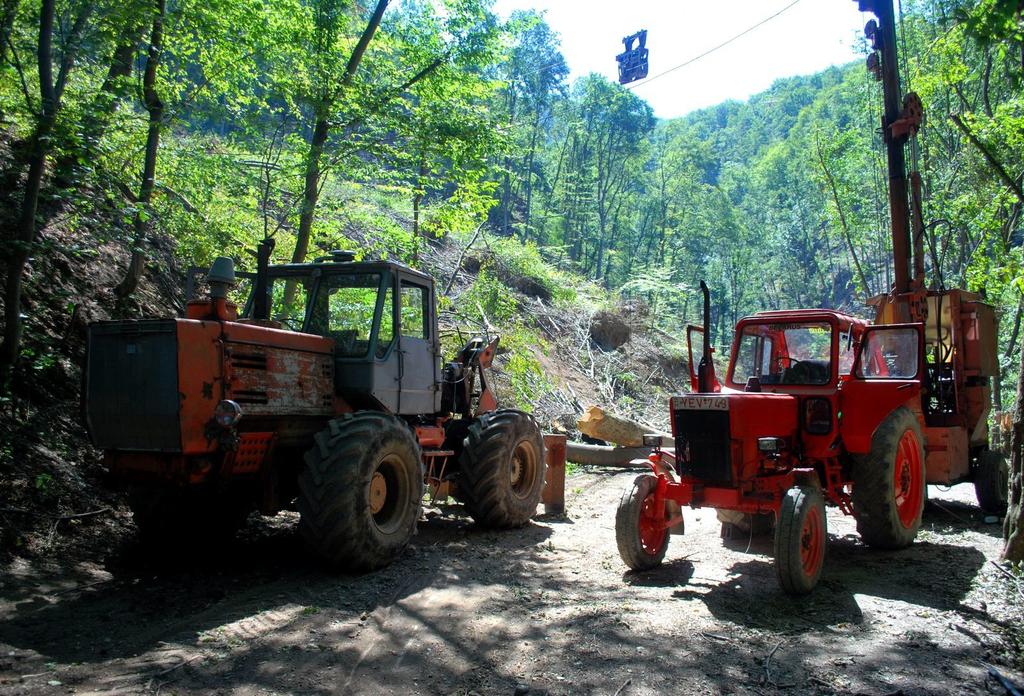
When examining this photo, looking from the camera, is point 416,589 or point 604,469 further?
point 604,469

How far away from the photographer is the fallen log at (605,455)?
1333cm

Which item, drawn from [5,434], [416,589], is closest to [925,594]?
[416,589]

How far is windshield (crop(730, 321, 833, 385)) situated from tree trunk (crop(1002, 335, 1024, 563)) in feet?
5.15

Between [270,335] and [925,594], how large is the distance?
5.54 metres

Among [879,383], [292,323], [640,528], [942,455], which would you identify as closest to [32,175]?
[292,323]

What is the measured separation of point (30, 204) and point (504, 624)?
5895 mm

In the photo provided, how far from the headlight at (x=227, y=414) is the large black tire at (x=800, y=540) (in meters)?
4.04

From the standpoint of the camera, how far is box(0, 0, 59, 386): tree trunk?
6.54 metres

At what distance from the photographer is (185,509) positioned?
20.9 ft

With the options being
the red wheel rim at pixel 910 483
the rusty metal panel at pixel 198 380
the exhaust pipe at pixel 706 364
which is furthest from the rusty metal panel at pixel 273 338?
the red wheel rim at pixel 910 483

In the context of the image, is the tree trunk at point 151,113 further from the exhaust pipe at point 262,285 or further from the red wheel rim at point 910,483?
the red wheel rim at point 910,483

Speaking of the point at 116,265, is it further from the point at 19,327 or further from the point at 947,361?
the point at 947,361

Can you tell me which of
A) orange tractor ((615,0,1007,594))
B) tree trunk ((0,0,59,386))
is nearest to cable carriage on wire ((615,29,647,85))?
orange tractor ((615,0,1007,594))

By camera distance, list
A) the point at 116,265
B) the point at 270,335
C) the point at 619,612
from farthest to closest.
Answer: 1. the point at 116,265
2. the point at 270,335
3. the point at 619,612
